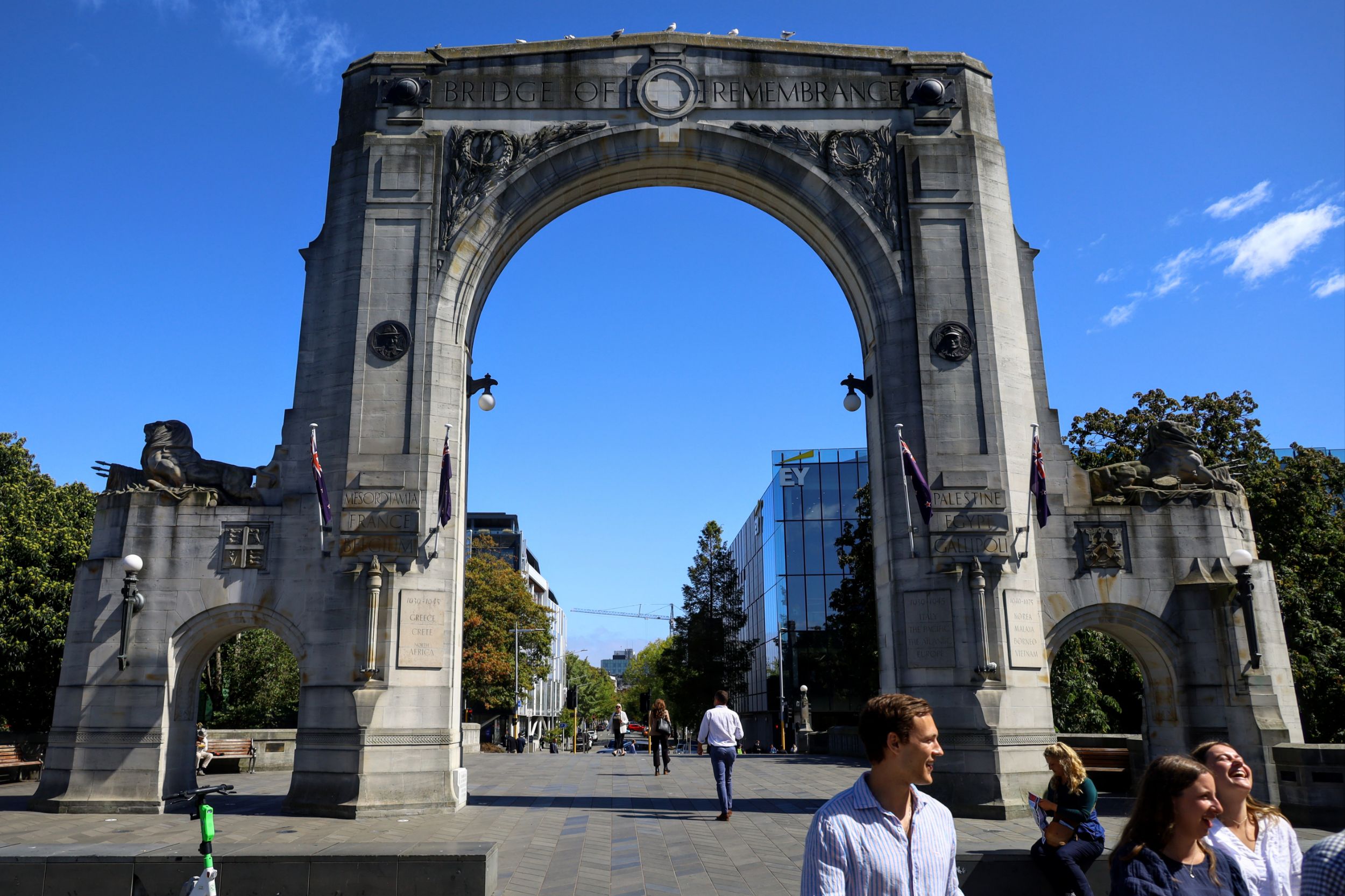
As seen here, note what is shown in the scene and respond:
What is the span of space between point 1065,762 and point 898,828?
4.18 metres

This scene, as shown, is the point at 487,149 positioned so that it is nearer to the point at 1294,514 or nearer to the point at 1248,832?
the point at 1248,832

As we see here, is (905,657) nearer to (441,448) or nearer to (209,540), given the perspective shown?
(441,448)

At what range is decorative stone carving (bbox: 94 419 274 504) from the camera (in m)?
17.2

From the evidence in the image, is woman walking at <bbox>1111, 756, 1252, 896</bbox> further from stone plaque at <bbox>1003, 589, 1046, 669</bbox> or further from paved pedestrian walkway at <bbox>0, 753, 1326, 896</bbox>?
stone plaque at <bbox>1003, 589, 1046, 669</bbox>

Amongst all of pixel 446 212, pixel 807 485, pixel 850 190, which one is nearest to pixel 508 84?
pixel 446 212

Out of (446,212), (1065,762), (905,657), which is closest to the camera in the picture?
(1065,762)

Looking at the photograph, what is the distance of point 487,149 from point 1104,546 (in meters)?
13.5

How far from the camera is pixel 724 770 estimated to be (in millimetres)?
14359

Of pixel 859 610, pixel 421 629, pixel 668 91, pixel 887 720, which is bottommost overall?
pixel 887 720

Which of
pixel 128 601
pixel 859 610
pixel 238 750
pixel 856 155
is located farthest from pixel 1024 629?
pixel 238 750

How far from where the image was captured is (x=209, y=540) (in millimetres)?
16969

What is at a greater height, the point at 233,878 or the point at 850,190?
the point at 850,190

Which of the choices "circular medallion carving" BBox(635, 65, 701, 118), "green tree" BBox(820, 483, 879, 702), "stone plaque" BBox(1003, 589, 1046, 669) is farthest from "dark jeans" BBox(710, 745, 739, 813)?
"green tree" BBox(820, 483, 879, 702)

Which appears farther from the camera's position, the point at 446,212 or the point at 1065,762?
the point at 446,212
